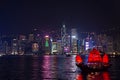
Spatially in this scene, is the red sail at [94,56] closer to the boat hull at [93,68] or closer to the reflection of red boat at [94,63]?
the reflection of red boat at [94,63]

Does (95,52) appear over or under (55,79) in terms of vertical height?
over

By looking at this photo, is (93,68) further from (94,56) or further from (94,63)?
(94,56)

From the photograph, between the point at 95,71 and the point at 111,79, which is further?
the point at 95,71

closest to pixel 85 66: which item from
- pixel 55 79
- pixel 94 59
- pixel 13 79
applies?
pixel 94 59

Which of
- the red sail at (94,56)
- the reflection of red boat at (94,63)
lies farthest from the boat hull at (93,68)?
the red sail at (94,56)

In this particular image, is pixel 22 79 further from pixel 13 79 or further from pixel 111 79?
pixel 111 79

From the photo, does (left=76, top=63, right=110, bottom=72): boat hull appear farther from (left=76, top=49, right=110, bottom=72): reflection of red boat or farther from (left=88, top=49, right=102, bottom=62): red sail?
(left=88, top=49, right=102, bottom=62): red sail

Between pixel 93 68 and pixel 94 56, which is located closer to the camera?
pixel 93 68

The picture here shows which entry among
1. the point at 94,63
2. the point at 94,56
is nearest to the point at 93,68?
the point at 94,63

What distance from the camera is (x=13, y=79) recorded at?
235 feet

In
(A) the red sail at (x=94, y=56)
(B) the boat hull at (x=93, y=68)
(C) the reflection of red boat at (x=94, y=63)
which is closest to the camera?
(B) the boat hull at (x=93, y=68)

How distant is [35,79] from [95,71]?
1927 centimetres

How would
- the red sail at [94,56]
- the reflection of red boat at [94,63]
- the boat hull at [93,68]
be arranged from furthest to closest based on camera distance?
the red sail at [94,56], the reflection of red boat at [94,63], the boat hull at [93,68]

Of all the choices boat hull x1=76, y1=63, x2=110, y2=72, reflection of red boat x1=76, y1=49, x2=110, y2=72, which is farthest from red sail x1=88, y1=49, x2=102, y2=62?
boat hull x1=76, y1=63, x2=110, y2=72
